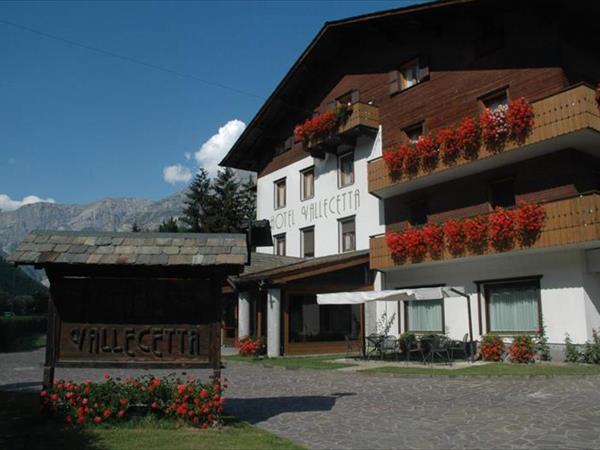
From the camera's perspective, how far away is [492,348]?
735 inches

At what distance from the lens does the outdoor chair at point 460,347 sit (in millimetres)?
18891

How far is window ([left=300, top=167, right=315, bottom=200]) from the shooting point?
29.6 meters

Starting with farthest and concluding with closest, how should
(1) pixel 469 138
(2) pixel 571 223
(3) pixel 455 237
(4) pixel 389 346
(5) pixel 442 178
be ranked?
(4) pixel 389 346 < (5) pixel 442 178 < (3) pixel 455 237 < (1) pixel 469 138 < (2) pixel 571 223

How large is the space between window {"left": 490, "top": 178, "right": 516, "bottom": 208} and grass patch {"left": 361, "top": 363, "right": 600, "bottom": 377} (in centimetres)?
591

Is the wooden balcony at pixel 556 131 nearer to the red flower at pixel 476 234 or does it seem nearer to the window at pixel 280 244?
the red flower at pixel 476 234

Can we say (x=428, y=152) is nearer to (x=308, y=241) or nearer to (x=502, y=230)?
(x=502, y=230)

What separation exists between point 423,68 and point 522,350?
39.1 ft

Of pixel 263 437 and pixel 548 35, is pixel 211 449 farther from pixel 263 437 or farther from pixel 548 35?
pixel 548 35

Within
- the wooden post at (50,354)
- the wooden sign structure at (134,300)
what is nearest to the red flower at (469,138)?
the wooden sign structure at (134,300)

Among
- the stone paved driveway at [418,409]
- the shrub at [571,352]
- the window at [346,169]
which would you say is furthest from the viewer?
the window at [346,169]

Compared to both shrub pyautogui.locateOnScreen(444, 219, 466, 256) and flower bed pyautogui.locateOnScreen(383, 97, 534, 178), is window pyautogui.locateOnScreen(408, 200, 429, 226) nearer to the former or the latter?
flower bed pyautogui.locateOnScreen(383, 97, 534, 178)

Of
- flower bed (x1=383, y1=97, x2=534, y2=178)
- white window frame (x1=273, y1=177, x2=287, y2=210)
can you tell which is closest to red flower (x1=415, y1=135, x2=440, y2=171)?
flower bed (x1=383, y1=97, x2=534, y2=178)

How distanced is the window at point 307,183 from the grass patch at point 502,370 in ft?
47.4

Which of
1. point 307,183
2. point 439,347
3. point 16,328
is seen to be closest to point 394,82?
point 307,183
